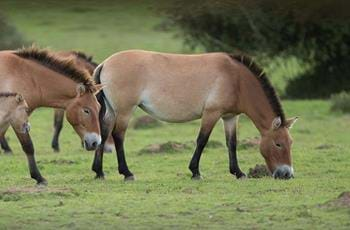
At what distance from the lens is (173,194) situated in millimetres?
7703

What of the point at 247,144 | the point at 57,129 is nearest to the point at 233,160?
the point at 247,144

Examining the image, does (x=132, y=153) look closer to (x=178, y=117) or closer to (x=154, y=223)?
(x=178, y=117)

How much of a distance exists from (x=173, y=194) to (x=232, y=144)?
2382 millimetres

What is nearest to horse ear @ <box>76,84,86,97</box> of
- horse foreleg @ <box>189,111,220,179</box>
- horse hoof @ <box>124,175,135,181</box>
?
horse hoof @ <box>124,175,135,181</box>

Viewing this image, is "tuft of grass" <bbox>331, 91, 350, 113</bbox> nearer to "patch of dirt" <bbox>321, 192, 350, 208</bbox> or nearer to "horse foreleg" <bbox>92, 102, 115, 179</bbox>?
"horse foreleg" <bbox>92, 102, 115, 179</bbox>

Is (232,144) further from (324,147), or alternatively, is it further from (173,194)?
(324,147)

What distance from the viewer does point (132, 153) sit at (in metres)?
13.1

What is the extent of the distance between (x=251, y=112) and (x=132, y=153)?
3.97 m

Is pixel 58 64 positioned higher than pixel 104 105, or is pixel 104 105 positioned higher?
pixel 58 64

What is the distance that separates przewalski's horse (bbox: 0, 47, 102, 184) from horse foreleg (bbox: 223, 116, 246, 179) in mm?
1865

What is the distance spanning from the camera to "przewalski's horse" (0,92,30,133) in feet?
25.9

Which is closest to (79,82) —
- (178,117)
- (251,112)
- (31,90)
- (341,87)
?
(31,90)

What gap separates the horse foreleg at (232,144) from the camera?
32.0 ft

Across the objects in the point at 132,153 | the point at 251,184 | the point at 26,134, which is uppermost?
the point at 26,134
